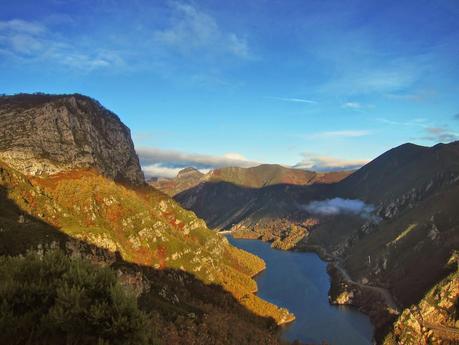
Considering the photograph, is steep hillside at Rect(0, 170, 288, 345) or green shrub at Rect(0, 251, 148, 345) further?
steep hillside at Rect(0, 170, 288, 345)

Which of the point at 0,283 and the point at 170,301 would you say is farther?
the point at 170,301

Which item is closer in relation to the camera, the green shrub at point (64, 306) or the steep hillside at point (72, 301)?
the green shrub at point (64, 306)

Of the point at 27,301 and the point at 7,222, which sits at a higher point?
the point at 27,301

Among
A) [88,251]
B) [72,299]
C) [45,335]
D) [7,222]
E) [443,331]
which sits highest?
[72,299]

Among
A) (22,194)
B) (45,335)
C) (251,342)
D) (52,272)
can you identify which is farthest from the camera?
(22,194)

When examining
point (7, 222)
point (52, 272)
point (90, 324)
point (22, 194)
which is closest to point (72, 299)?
point (90, 324)

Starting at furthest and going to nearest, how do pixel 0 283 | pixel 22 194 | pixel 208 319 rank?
pixel 22 194
pixel 208 319
pixel 0 283

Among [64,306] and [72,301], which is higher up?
[72,301]

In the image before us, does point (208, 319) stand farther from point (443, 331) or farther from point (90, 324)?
point (90, 324)
